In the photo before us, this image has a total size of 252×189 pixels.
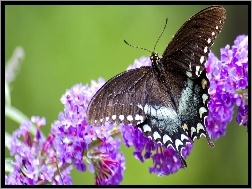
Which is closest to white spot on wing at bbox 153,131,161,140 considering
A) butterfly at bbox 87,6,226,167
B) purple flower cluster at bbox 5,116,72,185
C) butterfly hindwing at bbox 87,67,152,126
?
butterfly at bbox 87,6,226,167

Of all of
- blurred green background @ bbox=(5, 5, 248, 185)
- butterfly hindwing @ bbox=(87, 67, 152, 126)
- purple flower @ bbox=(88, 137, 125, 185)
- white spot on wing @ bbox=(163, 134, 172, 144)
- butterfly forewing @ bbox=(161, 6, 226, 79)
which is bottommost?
purple flower @ bbox=(88, 137, 125, 185)

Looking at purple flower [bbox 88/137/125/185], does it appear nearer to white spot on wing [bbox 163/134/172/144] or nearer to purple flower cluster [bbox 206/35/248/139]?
white spot on wing [bbox 163/134/172/144]

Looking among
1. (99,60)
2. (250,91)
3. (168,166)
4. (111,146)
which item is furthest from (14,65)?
(99,60)

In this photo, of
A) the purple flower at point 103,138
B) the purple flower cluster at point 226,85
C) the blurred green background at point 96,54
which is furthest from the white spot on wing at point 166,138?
the blurred green background at point 96,54

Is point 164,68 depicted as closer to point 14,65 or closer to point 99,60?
point 14,65

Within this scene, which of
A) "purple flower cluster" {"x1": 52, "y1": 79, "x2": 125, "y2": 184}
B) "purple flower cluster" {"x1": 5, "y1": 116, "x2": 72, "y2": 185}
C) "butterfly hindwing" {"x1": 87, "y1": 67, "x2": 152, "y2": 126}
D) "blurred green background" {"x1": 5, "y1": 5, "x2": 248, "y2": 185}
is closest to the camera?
"butterfly hindwing" {"x1": 87, "y1": 67, "x2": 152, "y2": 126}

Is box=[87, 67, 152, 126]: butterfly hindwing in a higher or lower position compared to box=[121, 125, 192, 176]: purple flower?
higher

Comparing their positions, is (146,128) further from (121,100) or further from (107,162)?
(107,162)
